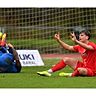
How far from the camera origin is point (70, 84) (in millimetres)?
9805

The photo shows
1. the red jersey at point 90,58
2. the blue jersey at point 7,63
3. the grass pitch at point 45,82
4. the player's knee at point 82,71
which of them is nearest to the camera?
the grass pitch at point 45,82

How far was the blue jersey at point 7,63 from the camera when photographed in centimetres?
1252

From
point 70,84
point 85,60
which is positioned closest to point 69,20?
point 85,60

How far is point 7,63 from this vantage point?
12555 mm

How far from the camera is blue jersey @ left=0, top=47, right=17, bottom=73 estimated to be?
41.1 feet

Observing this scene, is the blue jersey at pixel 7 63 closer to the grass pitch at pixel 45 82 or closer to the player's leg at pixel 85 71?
the grass pitch at pixel 45 82

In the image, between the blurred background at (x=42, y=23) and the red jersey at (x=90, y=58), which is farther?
the blurred background at (x=42, y=23)

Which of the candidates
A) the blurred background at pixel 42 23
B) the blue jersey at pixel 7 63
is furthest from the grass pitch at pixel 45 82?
the blurred background at pixel 42 23

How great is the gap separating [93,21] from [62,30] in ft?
5.58

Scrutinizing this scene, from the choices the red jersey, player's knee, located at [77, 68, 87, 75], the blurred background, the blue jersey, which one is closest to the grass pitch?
player's knee, located at [77, 68, 87, 75]

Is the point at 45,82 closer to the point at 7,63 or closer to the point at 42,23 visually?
the point at 7,63

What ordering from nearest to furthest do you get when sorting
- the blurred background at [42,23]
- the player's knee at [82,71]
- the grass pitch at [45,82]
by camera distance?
the grass pitch at [45,82] < the player's knee at [82,71] < the blurred background at [42,23]

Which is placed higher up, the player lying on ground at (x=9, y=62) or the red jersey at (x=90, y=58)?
the red jersey at (x=90, y=58)

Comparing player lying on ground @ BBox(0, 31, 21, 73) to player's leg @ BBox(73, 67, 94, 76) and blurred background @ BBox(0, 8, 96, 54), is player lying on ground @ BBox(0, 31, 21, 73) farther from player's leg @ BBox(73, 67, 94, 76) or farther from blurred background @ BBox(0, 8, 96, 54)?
blurred background @ BBox(0, 8, 96, 54)
